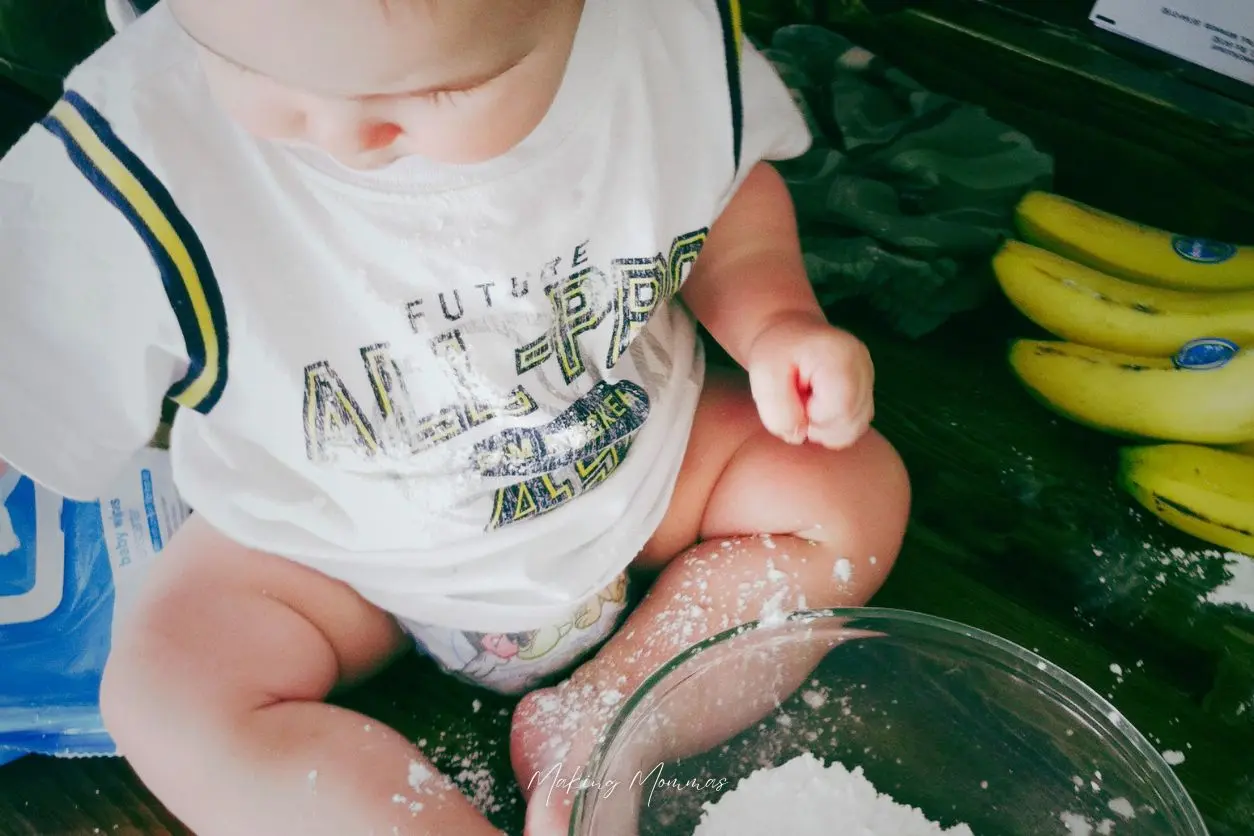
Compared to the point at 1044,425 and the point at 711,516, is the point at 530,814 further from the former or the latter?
the point at 1044,425

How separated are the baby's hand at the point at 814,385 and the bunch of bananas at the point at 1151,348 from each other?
0.89ft

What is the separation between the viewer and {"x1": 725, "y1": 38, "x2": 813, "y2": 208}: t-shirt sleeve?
63cm

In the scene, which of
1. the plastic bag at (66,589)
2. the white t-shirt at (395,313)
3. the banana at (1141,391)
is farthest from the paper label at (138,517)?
the banana at (1141,391)

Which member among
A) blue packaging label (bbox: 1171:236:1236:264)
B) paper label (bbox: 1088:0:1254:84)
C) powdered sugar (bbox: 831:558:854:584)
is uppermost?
paper label (bbox: 1088:0:1254:84)

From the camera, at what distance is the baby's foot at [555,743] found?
57 centimetres

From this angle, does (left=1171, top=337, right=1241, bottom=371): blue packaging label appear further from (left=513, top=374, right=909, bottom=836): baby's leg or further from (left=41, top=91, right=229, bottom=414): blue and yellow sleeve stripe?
(left=41, top=91, right=229, bottom=414): blue and yellow sleeve stripe

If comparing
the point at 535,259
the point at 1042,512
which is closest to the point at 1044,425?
the point at 1042,512

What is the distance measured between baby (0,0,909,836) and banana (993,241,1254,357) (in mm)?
210

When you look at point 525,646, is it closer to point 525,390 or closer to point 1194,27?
point 525,390

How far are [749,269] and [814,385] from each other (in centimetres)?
12

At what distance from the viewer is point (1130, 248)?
815 mm

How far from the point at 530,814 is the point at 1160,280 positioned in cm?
64

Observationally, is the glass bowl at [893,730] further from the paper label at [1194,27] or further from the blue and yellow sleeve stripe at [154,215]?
the paper label at [1194,27]

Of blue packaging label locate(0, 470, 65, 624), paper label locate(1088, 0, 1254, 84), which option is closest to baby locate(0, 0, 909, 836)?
blue packaging label locate(0, 470, 65, 624)
